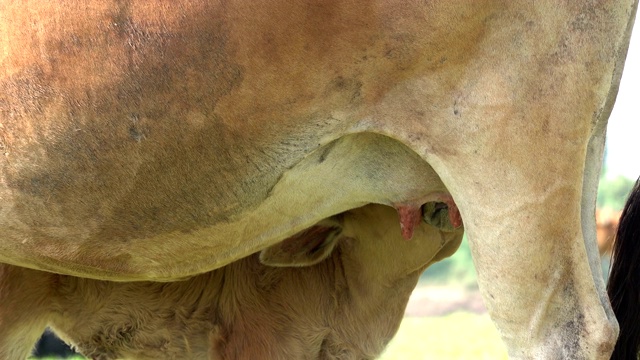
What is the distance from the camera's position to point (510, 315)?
2.63m

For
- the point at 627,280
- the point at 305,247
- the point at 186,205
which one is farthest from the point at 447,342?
the point at 186,205

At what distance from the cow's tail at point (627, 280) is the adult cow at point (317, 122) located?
0.79m

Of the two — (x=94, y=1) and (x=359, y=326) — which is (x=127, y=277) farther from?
(x=359, y=326)

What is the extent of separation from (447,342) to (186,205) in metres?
8.43

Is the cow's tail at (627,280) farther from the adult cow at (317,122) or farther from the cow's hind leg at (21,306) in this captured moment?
the cow's hind leg at (21,306)

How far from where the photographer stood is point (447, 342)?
10.9m

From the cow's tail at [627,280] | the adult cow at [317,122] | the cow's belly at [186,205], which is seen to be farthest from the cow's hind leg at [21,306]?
the cow's tail at [627,280]

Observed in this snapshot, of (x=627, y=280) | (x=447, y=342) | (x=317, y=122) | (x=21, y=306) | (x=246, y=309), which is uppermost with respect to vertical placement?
(x=447, y=342)

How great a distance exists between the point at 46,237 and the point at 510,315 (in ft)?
4.59

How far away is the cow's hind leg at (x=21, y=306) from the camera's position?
388 centimetres

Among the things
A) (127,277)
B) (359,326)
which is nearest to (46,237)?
(127,277)

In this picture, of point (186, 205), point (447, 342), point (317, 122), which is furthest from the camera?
point (447, 342)

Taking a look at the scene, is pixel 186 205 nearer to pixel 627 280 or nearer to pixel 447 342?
pixel 627 280

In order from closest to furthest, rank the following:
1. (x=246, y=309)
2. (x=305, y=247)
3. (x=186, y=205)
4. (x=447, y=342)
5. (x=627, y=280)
A: (x=186, y=205)
(x=627, y=280)
(x=305, y=247)
(x=246, y=309)
(x=447, y=342)
